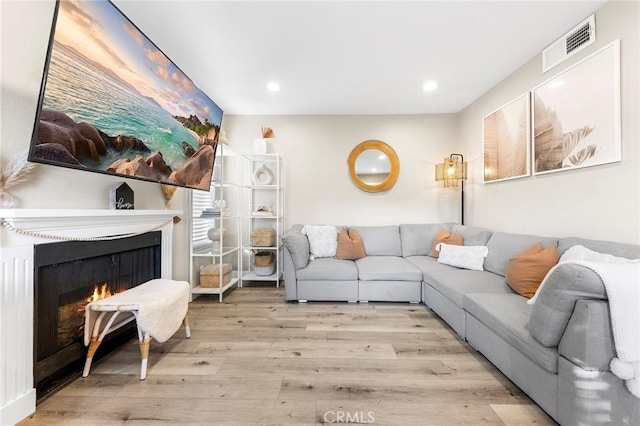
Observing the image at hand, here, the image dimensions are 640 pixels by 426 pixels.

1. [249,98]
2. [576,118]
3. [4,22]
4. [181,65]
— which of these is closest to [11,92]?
[4,22]

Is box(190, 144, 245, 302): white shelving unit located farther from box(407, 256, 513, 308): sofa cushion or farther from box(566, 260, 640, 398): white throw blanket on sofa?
box(566, 260, 640, 398): white throw blanket on sofa

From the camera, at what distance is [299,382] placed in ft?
4.83

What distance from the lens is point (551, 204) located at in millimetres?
2137

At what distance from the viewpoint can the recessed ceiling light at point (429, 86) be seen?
2.69 m

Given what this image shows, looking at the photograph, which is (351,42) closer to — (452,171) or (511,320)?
(452,171)

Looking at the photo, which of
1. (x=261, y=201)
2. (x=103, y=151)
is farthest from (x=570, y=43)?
(x=261, y=201)

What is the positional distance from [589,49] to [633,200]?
1.16 meters

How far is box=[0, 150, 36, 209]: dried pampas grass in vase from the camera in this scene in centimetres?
116

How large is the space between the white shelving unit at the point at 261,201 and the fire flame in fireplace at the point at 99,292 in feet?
5.33

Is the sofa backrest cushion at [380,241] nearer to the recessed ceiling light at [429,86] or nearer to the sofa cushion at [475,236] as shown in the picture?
the sofa cushion at [475,236]

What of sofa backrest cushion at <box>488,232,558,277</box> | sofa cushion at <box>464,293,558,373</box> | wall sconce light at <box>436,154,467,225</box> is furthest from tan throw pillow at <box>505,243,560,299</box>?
wall sconce light at <box>436,154,467,225</box>

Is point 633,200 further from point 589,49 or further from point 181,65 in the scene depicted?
point 181,65

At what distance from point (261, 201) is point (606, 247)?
136 inches

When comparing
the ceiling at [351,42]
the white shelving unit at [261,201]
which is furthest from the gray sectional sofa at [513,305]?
the ceiling at [351,42]
